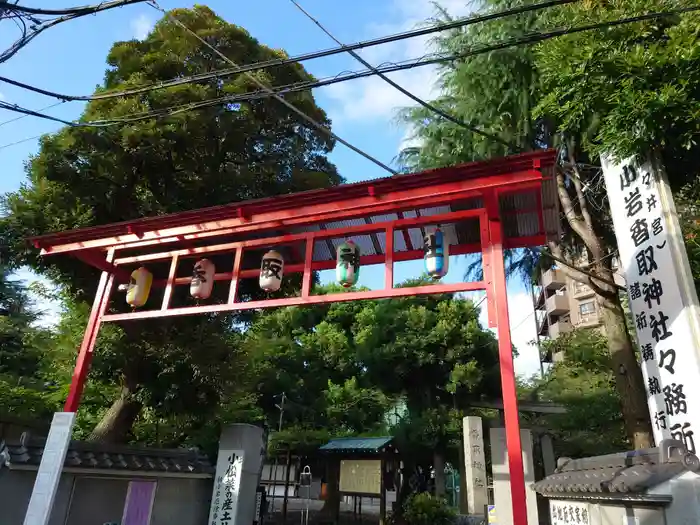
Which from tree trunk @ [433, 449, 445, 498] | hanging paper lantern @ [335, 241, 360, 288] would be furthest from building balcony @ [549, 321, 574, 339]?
hanging paper lantern @ [335, 241, 360, 288]

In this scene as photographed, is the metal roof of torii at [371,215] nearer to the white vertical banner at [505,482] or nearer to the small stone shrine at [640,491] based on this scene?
the small stone shrine at [640,491]

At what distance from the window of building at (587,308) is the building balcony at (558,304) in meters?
3.67

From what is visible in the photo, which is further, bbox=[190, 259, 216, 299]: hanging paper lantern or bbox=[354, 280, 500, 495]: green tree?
bbox=[354, 280, 500, 495]: green tree

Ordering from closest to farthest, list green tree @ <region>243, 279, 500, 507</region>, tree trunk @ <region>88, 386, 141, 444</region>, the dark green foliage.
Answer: tree trunk @ <region>88, 386, 141, 444</region>
the dark green foliage
green tree @ <region>243, 279, 500, 507</region>

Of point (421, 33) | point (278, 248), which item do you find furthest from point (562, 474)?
point (421, 33)

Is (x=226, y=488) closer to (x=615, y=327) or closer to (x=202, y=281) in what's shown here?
(x=202, y=281)

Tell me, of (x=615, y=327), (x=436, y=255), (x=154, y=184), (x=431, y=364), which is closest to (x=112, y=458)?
(x=154, y=184)

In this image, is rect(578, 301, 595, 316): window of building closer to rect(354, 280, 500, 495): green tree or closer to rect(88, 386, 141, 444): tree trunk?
rect(354, 280, 500, 495): green tree

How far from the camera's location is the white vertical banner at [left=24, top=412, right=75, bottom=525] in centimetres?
623

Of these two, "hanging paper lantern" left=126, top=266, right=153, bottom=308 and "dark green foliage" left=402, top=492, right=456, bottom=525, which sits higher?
"hanging paper lantern" left=126, top=266, right=153, bottom=308

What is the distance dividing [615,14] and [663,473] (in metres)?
7.02

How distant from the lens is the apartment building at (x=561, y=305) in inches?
1480

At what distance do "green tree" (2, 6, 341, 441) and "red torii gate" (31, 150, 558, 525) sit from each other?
2641mm

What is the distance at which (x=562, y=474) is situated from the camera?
7004mm
